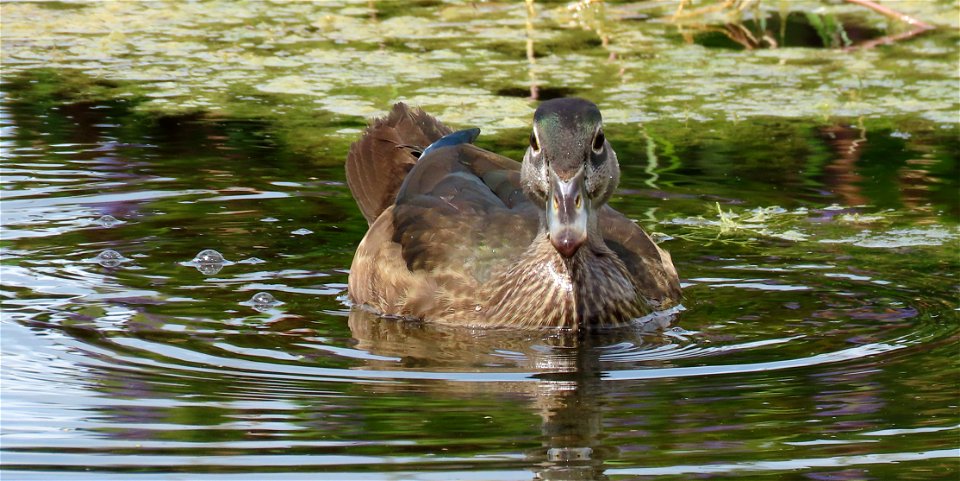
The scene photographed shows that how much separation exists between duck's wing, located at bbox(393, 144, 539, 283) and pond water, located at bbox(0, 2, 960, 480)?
0.33m

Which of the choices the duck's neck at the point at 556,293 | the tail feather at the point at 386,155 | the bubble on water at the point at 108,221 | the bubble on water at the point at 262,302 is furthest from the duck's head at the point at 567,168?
the bubble on water at the point at 108,221

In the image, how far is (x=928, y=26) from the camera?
1373cm

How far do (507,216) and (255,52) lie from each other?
18.8 ft

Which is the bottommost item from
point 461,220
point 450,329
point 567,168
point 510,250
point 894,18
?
point 450,329

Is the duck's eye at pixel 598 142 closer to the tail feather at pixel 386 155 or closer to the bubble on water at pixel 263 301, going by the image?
the bubble on water at pixel 263 301

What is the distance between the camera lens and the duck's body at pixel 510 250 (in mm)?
6566

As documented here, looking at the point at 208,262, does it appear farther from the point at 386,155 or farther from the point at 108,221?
the point at 386,155

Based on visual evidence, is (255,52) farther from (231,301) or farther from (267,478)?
(267,478)

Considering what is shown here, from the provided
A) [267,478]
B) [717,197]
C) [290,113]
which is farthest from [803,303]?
[290,113]

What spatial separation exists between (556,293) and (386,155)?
1730mm

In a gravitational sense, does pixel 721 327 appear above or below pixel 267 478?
below

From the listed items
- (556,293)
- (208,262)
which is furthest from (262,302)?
(556,293)

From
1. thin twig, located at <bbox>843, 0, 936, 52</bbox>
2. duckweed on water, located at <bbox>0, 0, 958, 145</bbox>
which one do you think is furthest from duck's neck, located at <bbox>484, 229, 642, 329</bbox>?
thin twig, located at <bbox>843, 0, 936, 52</bbox>

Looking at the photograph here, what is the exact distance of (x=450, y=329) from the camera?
6.79 metres
